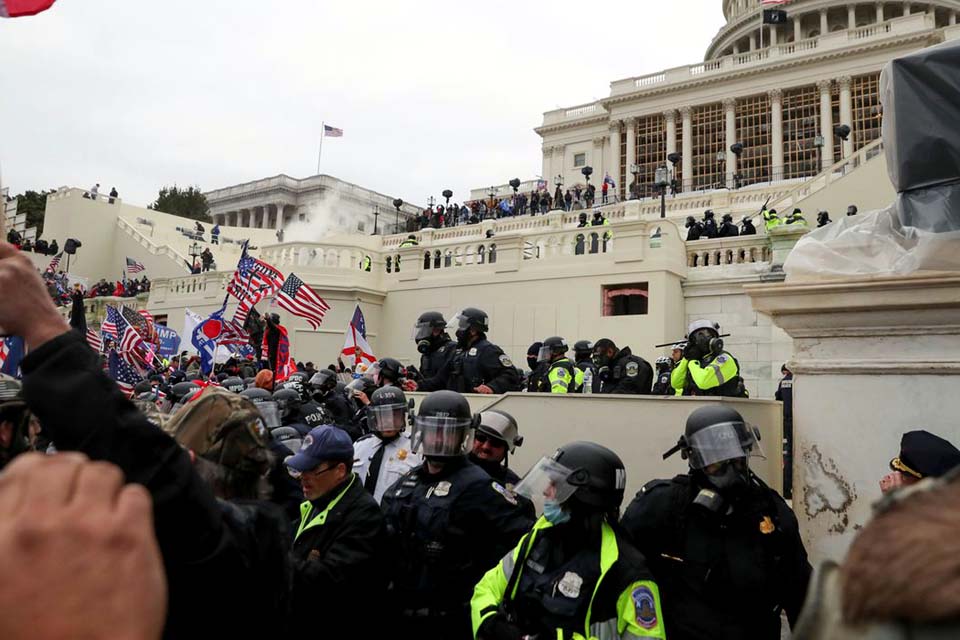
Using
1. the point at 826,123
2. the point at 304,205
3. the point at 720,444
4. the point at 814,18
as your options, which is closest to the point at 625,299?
the point at 720,444

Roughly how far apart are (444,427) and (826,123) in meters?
46.9

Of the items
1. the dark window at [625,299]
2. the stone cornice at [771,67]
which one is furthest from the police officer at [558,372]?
the stone cornice at [771,67]

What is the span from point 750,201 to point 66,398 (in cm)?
2781

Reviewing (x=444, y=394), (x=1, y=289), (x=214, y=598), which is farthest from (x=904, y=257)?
(x=1, y=289)

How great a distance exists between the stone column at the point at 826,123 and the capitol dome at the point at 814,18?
9.92 meters

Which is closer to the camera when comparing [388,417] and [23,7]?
[23,7]

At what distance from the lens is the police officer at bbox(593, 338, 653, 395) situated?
345 inches

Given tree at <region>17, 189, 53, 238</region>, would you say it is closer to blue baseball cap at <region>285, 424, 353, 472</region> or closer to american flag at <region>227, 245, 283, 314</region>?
american flag at <region>227, 245, 283, 314</region>

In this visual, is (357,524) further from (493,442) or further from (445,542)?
(493,442)

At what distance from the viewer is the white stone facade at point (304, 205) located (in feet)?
208

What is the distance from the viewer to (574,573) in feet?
9.77

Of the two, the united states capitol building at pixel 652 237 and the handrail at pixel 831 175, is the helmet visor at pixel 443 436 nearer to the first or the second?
the united states capitol building at pixel 652 237

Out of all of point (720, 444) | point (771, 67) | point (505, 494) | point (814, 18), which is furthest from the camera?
point (814, 18)

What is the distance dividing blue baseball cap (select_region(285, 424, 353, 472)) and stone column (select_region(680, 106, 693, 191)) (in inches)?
1870
